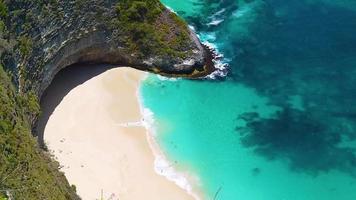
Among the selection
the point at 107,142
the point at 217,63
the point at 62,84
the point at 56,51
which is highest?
the point at 56,51

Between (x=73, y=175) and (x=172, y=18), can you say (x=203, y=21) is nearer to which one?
(x=172, y=18)

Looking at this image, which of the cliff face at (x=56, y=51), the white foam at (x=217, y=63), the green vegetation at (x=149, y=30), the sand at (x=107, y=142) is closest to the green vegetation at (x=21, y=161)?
the cliff face at (x=56, y=51)

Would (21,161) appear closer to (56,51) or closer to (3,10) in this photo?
(3,10)

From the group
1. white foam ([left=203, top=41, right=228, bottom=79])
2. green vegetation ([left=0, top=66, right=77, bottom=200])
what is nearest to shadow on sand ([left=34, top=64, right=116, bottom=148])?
green vegetation ([left=0, top=66, right=77, bottom=200])

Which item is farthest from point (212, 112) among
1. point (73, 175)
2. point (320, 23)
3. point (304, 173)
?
point (320, 23)

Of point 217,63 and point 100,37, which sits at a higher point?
point 100,37

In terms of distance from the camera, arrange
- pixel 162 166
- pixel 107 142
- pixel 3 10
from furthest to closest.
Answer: pixel 107 142, pixel 162 166, pixel 3 10

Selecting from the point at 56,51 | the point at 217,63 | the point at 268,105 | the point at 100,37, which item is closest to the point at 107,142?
the point at 56,51
